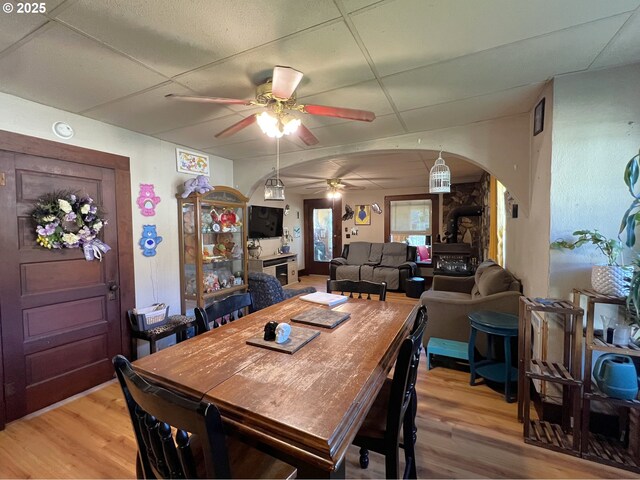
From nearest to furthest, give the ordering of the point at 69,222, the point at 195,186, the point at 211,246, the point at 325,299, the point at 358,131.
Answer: the point at 325,299 → the point at 69,222 → the point at 358,131 → the point at 195,186 → the point at 211,246

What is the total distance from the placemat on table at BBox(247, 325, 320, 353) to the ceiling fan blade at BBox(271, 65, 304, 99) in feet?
4.38

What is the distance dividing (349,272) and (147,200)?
13.8ft

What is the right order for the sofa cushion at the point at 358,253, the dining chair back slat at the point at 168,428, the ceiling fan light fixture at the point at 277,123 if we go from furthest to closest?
the sofa cushion at the point at 358,253 → the ceiling fan light fixture at the point at 277,123 → the dining chair back slat at the point at 168,428

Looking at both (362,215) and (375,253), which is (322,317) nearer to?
(375,253)

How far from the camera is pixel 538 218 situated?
6.79 ft

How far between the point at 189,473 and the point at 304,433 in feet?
1.15

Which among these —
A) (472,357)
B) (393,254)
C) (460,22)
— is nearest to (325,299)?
(472,357)

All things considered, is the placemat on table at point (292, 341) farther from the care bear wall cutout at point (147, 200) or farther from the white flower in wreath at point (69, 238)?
the care bear wall cutout at point (147, 200)

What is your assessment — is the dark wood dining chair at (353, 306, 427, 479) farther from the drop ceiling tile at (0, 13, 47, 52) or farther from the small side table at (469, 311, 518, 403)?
the drop ceiling tile at (0, 13, 47, 52)

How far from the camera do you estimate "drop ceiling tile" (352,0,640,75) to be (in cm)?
120

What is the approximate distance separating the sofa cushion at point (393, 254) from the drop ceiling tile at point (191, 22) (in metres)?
5.36

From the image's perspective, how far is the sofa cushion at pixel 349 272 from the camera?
6.09 meters

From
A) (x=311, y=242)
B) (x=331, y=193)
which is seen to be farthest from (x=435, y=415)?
(x=311, y=242)

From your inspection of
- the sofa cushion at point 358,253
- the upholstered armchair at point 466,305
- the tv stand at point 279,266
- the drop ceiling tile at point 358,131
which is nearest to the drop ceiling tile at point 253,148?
the drop ceiling tile at point 358,131
